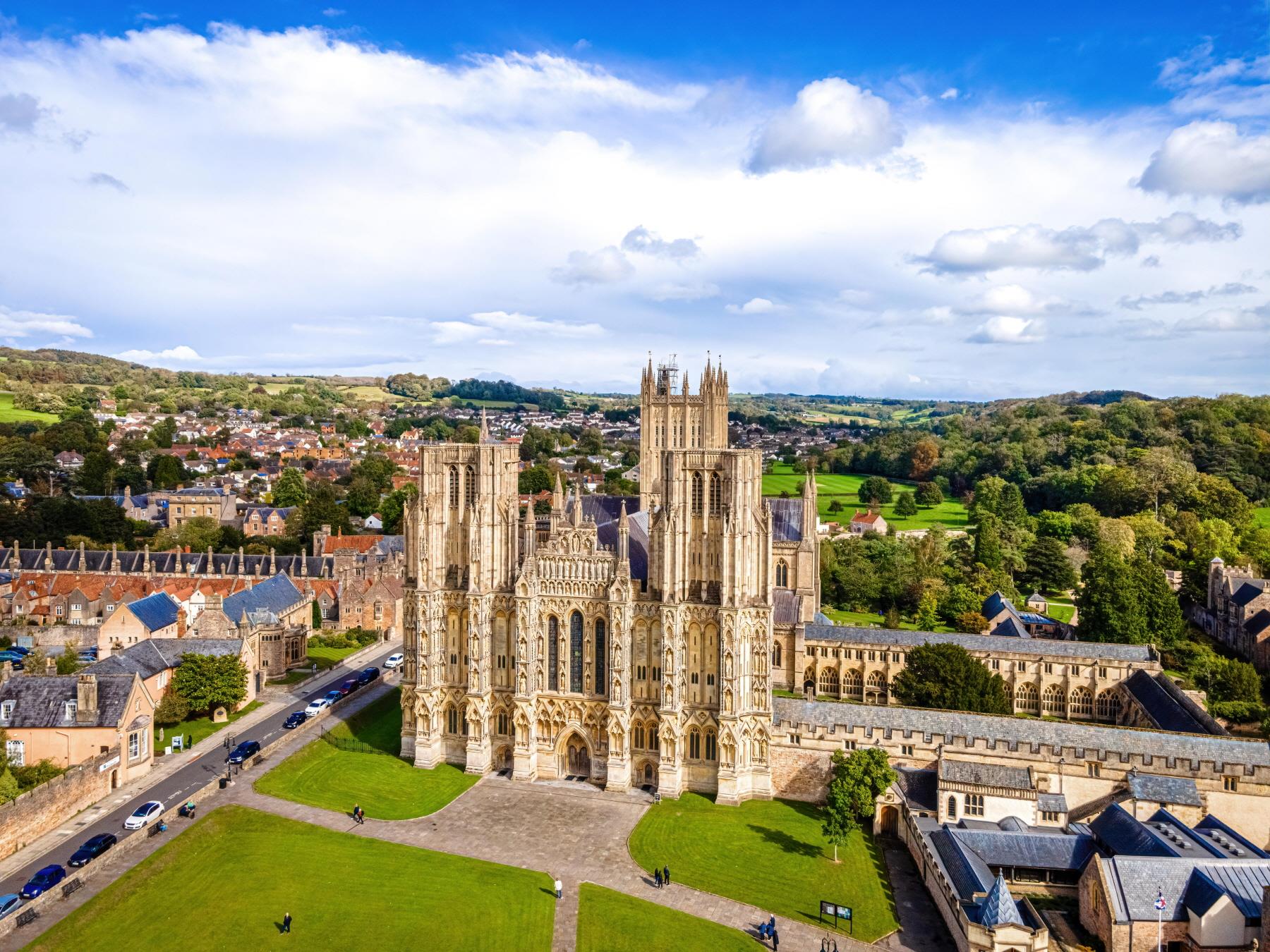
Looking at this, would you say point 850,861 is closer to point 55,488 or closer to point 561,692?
point 561,692

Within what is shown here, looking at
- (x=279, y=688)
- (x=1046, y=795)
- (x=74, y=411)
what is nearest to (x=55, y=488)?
(x=74, y=411)

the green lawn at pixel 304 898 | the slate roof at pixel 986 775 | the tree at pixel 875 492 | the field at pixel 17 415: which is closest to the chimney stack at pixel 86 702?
the green lawn at pixel 304 898

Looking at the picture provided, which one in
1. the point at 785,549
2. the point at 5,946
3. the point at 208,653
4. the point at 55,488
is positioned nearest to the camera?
the point at 5,946

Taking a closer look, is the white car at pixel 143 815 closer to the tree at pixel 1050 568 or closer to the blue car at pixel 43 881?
the blue car at pixel 43 881

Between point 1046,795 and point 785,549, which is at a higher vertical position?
point 785,549

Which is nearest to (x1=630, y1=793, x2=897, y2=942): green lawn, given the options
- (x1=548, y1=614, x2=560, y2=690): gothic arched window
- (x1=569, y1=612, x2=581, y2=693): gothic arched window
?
(x1=569, y1=612, x2=581, y2=693): gothic arched window

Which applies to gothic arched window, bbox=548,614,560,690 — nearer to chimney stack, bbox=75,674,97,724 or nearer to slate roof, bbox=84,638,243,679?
slate roof, bbox=84,638,243,679
